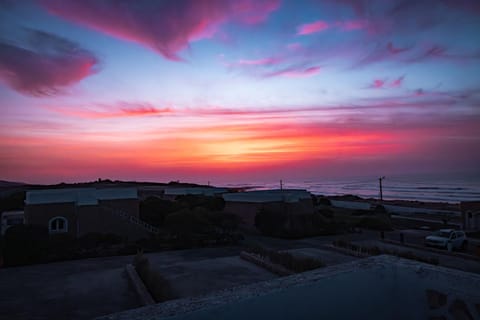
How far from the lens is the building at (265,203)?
23792 mm

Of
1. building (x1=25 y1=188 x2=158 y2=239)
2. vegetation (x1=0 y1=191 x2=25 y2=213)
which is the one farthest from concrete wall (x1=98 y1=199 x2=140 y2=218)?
vegetation (x1=0 y1=191 x2=25 y2=213)

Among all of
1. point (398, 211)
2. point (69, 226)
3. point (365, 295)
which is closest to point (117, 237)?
point (69, 226)

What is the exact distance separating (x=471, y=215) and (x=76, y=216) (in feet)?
84.1

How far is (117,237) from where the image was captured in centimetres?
1791

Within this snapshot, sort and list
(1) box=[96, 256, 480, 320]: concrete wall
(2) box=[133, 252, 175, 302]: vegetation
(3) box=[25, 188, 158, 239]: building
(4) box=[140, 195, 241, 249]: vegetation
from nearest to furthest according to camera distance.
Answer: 1. (1) box=[96, 256, 480, 320]: concrete wall
2. (2) box=[133, 252, 175, 302]: vegetation
3. (4) box=[140, 195, 241, 249]: vegetation
4. (3) box=[25, 188, 158, 239]: building

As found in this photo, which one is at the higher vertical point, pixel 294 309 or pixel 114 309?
pixel 294 309

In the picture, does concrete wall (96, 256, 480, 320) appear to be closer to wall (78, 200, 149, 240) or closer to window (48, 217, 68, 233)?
wall (78, 200, 149, 240)

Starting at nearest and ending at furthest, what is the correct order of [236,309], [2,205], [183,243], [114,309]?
[236,309], [114,309], [183,243], [2,205]

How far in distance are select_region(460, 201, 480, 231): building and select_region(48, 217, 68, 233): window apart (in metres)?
25.8

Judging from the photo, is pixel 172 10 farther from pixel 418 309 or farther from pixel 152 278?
pixel 418 309

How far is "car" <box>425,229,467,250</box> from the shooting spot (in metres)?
16.8

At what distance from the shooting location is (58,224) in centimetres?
1878

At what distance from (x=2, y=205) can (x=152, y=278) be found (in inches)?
1051

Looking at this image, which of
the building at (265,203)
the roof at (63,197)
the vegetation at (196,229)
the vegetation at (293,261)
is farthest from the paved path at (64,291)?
the building at (265,203)
